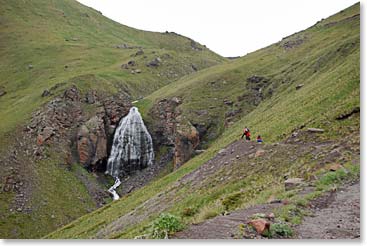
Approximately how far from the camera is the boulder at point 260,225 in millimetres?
9273

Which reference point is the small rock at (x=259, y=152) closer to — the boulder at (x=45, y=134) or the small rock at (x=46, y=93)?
the boulder at (x=45, y=134)

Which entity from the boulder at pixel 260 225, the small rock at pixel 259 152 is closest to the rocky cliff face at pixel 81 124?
the small rock at pixel 259 152

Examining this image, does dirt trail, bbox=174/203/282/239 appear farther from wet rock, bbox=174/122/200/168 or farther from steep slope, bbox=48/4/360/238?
wet rock, bbox=174/122/200/168

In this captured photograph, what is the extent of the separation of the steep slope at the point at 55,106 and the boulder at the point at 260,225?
151ft

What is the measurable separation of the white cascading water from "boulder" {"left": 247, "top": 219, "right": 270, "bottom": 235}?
60.9 metres

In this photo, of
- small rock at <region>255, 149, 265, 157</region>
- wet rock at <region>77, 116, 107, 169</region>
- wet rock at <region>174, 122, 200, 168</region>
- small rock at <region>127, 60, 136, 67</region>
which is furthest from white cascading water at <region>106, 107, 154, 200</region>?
small rock at <region>255, 149, 265, 157</region>

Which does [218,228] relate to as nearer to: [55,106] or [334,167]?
[334,167]

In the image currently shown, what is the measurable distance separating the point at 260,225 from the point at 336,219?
10.7 feet

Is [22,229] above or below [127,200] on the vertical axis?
below

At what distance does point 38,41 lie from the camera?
137m

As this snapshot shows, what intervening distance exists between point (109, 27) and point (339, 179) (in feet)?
628

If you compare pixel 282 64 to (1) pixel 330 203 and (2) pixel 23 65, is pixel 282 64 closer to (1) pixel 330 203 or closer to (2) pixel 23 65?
(1) pixel 330 203

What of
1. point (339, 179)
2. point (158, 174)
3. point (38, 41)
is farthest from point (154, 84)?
point (339, 179)

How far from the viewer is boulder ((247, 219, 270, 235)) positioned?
30.4 feet
